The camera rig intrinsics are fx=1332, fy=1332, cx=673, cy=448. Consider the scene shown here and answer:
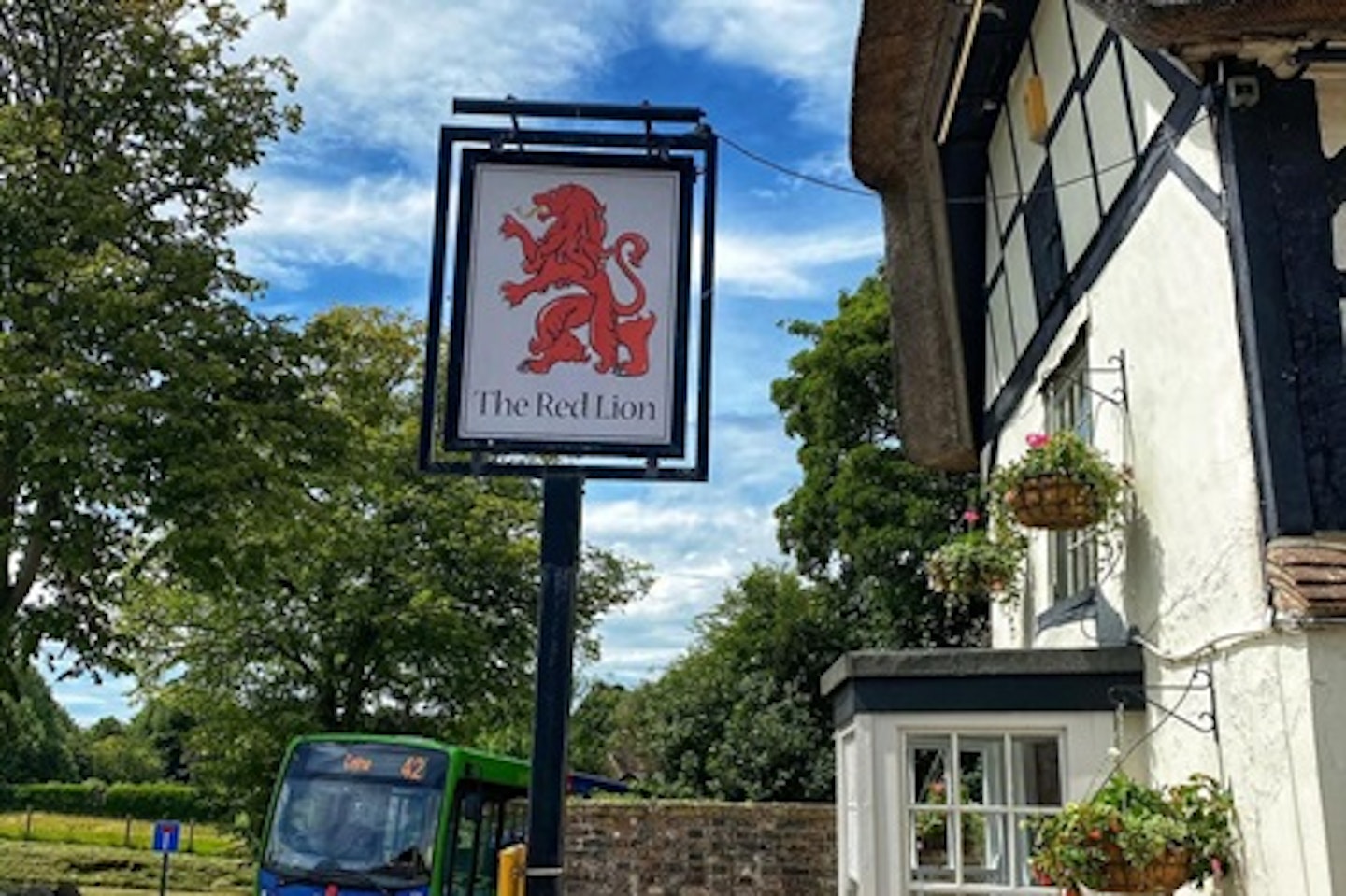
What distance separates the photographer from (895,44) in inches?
382

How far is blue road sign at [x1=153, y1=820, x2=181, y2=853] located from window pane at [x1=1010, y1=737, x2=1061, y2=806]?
39.7ft

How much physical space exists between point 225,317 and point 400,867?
605 cm

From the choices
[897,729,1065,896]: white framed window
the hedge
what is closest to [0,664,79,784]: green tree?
the hedge

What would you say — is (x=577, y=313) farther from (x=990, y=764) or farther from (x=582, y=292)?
(x=990, y=764)

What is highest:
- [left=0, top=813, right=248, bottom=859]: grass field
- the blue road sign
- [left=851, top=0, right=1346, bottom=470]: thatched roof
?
[left=851, top=0, right=1346, bottom=470]: thatched roof

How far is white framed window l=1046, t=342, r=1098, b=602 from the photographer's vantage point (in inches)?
324

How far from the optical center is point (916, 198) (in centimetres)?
1105

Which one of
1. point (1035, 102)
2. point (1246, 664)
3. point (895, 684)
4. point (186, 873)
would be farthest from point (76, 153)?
point (186, 873)

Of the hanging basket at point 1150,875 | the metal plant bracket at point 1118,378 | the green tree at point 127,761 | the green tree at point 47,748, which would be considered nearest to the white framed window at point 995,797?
the hanging basket at point 1150,875

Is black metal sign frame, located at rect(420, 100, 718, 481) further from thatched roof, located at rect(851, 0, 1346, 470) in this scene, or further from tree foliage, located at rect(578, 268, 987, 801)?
tree foliage, located at rect(578, 268, 987, 801)

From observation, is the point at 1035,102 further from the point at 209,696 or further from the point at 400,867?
the point at 209,696

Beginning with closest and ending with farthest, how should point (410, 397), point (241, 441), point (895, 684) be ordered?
point (895, 684), point (241, 441), point (410, 397)

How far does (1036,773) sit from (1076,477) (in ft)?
5.81

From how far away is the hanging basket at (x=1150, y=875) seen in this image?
18.4ft
